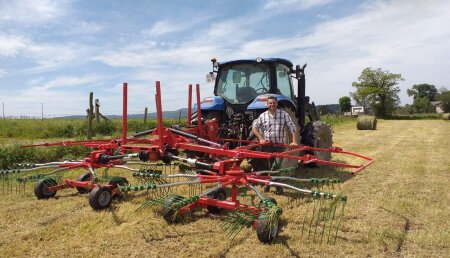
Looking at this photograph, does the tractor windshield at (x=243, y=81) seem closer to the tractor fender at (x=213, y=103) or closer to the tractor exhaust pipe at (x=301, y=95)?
the tractor fender at (x=213, y=103)

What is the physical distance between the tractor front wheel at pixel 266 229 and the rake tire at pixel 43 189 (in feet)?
10.00

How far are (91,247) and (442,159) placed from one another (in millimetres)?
7511

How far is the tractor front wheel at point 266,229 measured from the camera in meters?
3.22

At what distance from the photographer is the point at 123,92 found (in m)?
4.39

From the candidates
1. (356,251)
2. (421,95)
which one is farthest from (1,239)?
(421,95)

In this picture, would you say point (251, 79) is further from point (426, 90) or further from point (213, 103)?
point (426, 90)

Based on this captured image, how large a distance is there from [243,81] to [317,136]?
1504 mm

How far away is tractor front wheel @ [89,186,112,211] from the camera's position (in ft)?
14.0

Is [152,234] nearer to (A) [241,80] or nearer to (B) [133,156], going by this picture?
(B) [133,156]

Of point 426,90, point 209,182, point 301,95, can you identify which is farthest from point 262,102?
point 426,90

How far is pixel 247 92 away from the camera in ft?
21.3

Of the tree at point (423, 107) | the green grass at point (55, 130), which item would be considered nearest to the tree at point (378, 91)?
the tree at point (423, 107)

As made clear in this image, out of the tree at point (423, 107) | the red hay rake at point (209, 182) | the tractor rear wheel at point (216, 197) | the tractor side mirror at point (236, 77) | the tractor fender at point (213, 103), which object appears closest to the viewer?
the red hay rake at point (209, 182)

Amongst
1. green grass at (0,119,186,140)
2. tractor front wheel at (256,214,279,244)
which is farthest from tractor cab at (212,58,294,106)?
green grass at (0,119,186,140)
